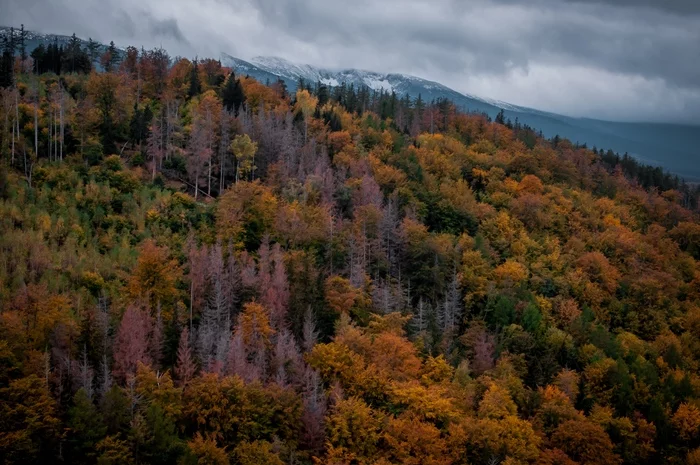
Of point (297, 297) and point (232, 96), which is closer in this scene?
point (297, 297)

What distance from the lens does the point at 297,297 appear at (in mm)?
57281

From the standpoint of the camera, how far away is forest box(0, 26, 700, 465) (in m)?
41.2

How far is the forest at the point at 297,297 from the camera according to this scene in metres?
41.2

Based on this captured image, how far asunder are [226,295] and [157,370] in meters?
13.0

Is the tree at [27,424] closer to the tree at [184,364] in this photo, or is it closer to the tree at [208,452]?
the tree at [208,452]

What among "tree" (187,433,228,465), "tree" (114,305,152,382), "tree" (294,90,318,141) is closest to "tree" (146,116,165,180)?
"tree" (294,90,318,141)

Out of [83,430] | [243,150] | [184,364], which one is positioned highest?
[243,150]

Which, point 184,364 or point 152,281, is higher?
point 152,281

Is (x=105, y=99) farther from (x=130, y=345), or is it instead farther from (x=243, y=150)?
(x=130, y=345)

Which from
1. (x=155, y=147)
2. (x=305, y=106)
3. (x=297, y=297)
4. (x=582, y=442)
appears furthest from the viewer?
(x=305, y=106)

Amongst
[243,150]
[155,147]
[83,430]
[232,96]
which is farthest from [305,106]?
[83,430]

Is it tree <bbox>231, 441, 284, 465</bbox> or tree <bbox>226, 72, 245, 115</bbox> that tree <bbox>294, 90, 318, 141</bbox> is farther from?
tree <bbox>231, 441, 284, 465</bbox>

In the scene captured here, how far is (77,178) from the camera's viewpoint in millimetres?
66562

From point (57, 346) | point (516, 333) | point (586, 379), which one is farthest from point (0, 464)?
point (586, 379)
